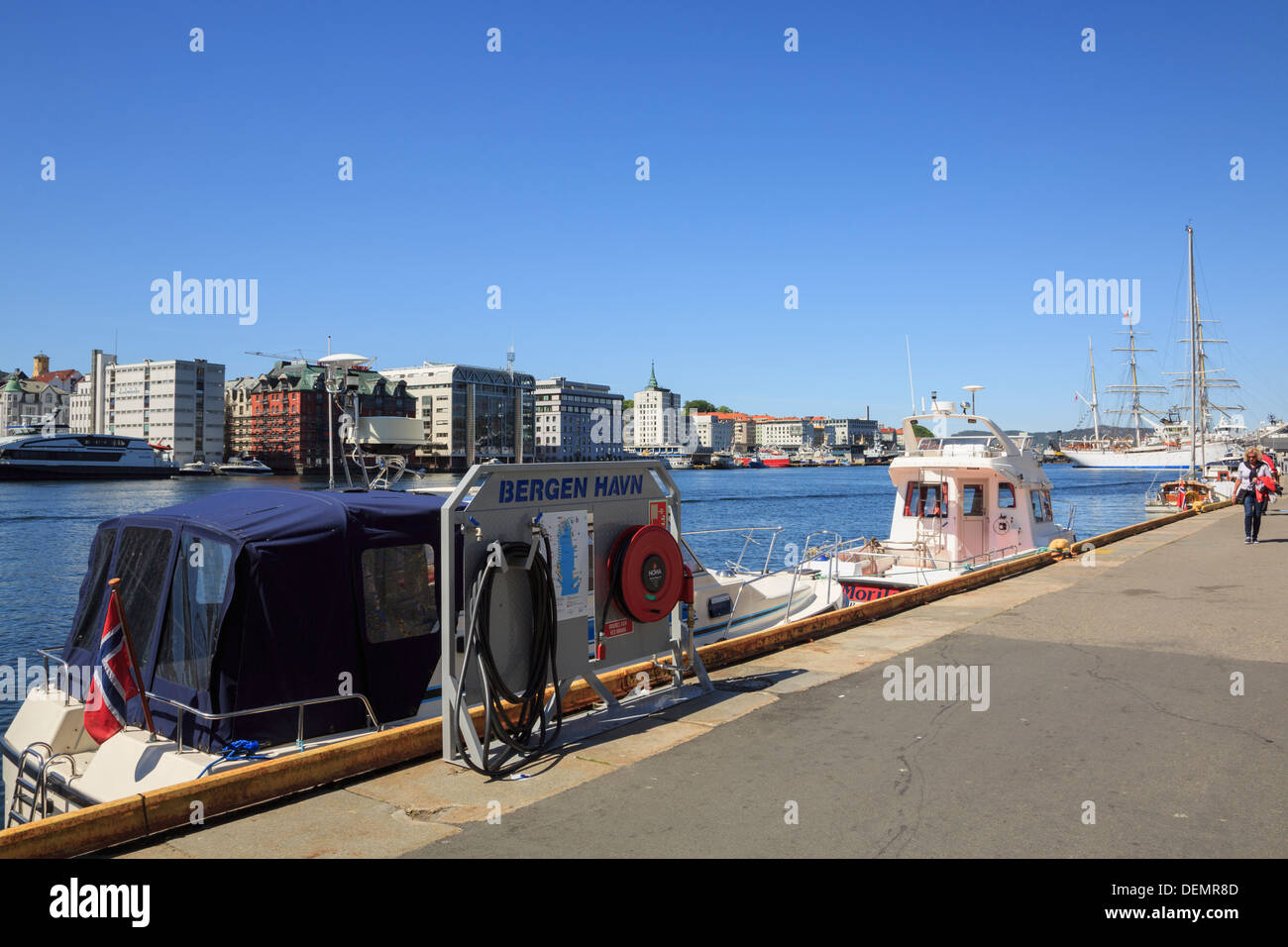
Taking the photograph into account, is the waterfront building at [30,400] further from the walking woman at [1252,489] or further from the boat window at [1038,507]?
the walking woman at [1252,489]

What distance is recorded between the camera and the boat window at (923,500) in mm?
19938

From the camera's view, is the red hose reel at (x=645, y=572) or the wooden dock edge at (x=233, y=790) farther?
the red hose reel at (x=645, y=572)

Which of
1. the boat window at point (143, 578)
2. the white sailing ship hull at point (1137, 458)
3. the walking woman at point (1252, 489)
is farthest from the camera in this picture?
the white sailing ship hull at point (1137, 458)

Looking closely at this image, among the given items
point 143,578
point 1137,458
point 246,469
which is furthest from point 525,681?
point 1137,458

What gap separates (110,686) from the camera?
7355 mm

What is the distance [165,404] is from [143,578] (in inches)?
6371

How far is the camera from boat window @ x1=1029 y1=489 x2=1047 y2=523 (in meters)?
21.2

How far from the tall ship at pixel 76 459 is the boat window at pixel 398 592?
119 meters

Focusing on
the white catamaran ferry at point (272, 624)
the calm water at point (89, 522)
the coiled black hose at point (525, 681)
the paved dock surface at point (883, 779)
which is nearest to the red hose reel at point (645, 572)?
the white catamaran ferry at point (272, 624)

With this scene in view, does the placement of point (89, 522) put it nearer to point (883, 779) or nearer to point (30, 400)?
point (883, 779)

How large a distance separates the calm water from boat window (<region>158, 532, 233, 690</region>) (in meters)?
9.24

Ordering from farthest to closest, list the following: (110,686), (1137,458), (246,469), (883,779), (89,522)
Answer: (1137,458) → (246,469) → (89,522) → (110,686) → (883,779)

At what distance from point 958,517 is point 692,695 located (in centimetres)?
1348
